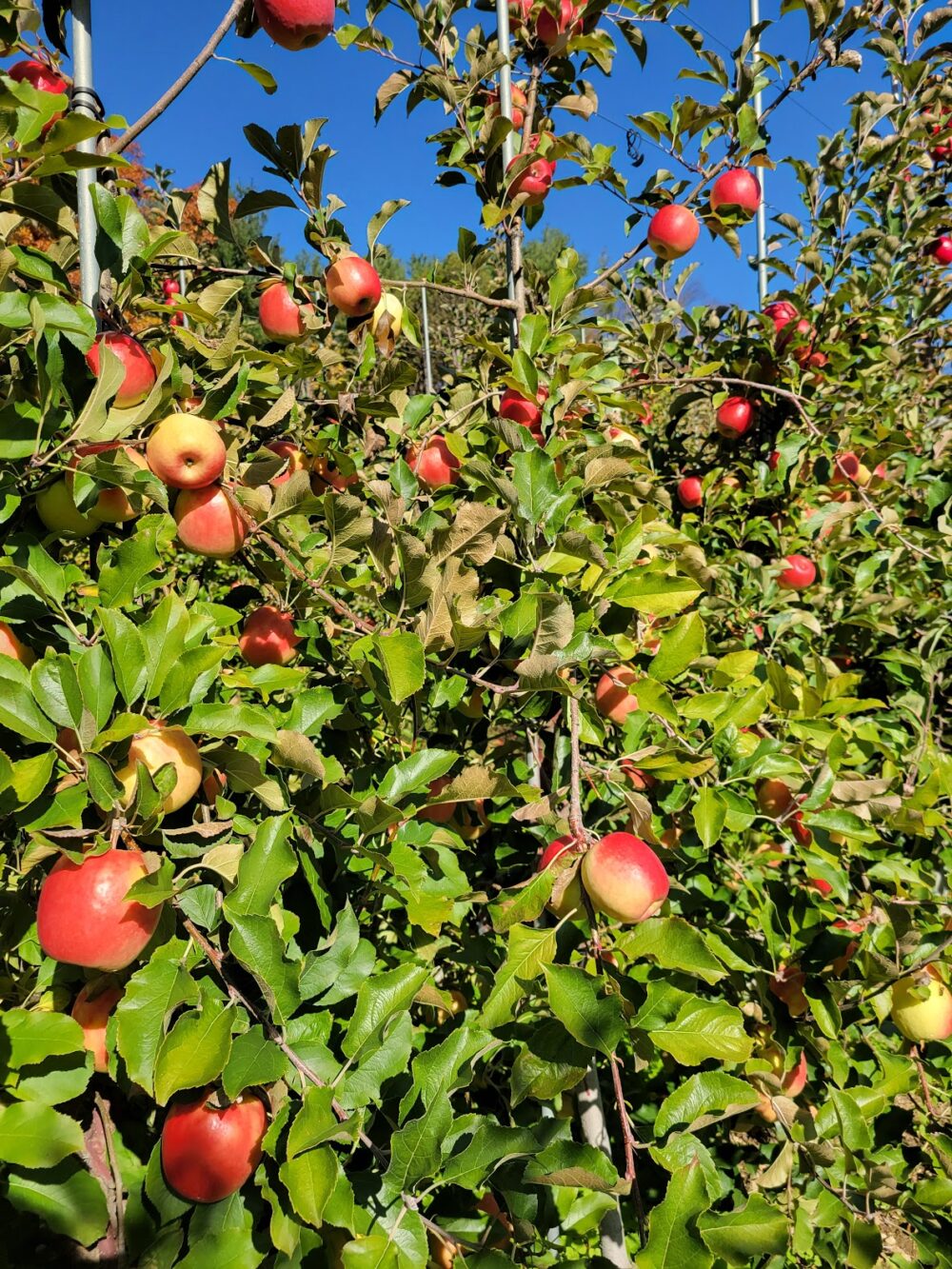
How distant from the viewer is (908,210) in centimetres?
235

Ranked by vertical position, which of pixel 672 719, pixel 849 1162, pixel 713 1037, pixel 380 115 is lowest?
pixel 849 1162

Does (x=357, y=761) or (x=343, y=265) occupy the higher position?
(x=343, y=265)

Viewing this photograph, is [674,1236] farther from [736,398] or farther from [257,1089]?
[736,398]

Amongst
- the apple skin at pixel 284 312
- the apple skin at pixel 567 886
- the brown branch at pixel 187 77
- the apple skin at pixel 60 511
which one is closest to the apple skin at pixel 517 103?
the apple skin at pixel 284 312

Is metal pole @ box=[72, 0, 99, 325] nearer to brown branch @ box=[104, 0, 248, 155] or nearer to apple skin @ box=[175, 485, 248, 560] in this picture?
brown branch @ box=[104, 0, 248, 155]

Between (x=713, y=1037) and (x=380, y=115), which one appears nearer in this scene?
(x=713, y=1037)

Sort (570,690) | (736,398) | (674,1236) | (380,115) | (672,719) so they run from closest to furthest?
(674,1236), (570,690), (672,719), (380,115), (736,398)

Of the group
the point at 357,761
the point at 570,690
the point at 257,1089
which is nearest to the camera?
the point at 257,1089

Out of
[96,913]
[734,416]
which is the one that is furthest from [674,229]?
[96,913]

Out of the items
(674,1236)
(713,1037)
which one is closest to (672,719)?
(713,1037)

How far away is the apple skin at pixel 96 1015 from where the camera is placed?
2.61 ft

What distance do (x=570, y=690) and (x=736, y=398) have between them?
1.80m

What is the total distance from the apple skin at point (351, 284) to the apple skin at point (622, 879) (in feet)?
3.56

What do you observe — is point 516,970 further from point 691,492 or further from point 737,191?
point 691,492
